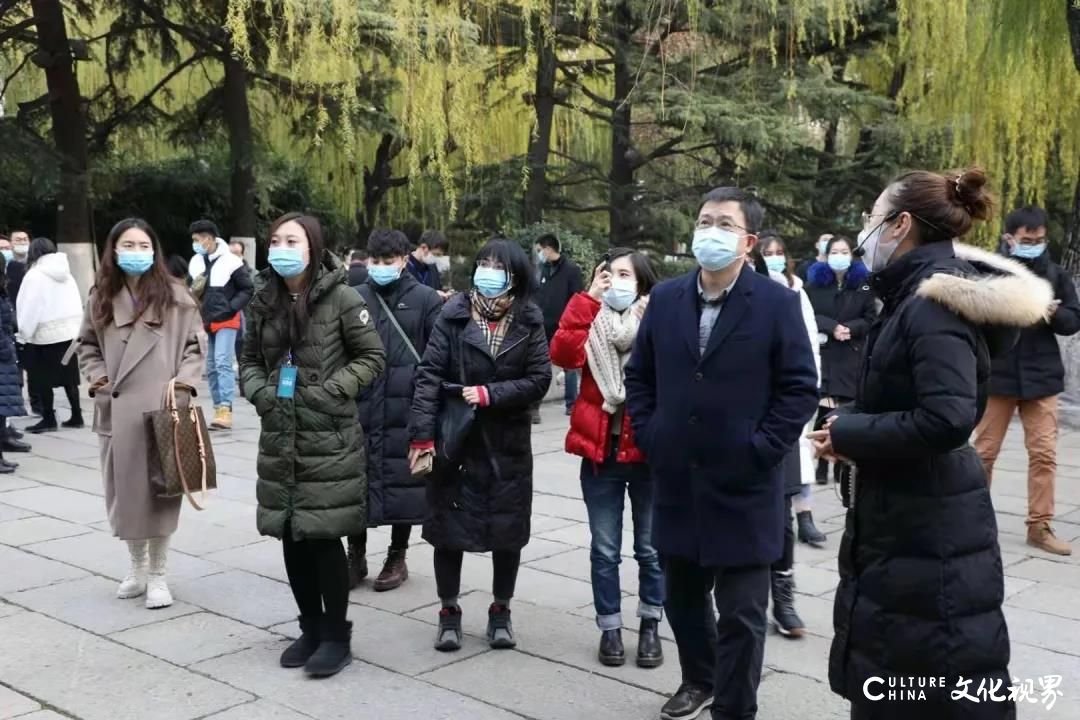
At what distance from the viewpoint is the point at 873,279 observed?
2980 millimetres

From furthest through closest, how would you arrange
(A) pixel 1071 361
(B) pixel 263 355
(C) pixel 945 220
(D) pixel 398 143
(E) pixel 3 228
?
(E) pixel 3 228 < (D) pixel 398 143 < (A) pixel 1071 361 < (B) pixel 263 355 < (C) pixel 945 220

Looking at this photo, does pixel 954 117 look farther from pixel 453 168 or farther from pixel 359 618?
pixel 359 618

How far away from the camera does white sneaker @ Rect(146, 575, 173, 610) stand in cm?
518

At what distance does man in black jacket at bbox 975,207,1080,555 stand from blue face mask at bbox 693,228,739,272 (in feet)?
10.4

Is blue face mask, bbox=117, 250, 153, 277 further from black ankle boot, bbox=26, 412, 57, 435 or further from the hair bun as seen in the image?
black ankle boot, bbox=26, 412, 57, 435

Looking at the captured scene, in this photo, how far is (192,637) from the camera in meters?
4.80

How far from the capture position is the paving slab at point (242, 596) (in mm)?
5105

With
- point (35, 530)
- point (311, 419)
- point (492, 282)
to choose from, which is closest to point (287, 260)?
point (311, 419)

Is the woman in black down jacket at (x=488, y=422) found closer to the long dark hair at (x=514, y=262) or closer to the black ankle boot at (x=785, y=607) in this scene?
the long dark hair at (x=514, y=262)

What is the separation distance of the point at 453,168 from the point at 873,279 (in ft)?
38.5

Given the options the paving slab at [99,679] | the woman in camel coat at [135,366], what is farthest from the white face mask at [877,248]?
the woman in camel coat at [135,366]

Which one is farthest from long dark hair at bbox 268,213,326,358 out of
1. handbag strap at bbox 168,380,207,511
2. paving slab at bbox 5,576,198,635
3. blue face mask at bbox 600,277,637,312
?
paving slab at bbox 5,576,198,635

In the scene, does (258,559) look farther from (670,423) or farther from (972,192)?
(972,192)

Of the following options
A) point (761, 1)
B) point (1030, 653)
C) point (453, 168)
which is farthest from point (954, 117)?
point (1030, 653)
